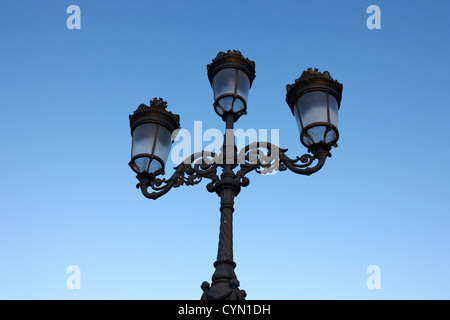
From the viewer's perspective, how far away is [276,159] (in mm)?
5215

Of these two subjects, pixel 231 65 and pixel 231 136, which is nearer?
pixel 231 136

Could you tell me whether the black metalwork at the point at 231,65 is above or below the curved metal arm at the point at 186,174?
above

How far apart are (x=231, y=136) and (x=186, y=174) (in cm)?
71

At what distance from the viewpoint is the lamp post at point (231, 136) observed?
5086mm

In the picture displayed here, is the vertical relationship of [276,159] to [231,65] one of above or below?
below

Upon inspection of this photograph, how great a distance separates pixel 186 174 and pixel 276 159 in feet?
3.56

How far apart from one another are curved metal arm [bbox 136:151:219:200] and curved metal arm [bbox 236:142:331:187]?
372 millimetres

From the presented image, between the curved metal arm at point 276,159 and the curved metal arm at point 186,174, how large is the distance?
37 cm

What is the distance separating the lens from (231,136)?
5250mm

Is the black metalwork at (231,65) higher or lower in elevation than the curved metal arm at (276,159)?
higher

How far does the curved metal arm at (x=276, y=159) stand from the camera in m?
5.14

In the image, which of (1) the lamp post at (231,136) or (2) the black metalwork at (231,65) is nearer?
(1) the lamp post at (231,136)
